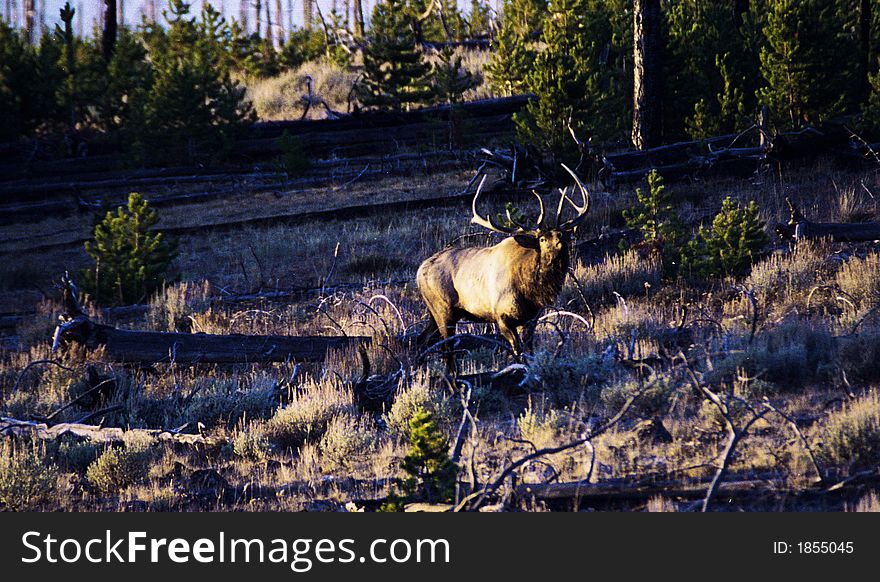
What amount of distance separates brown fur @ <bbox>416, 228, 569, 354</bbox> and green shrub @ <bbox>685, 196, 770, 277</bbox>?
3.93m

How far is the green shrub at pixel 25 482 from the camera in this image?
6.34 m

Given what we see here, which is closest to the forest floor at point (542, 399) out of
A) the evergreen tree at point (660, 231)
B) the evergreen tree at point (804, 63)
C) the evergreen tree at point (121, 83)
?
Result: the evergreen tree at point (660, 231)

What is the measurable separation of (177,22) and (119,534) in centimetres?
3369

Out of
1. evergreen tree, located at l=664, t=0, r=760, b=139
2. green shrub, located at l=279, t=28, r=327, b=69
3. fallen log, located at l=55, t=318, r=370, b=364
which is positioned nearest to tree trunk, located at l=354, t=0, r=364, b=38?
green shrub, located at l=279, t=28, r=327, b=69

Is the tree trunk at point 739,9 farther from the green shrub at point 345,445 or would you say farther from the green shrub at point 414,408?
the green shrub at point 345,445

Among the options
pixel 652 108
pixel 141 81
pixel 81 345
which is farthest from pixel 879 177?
pixel 141 81

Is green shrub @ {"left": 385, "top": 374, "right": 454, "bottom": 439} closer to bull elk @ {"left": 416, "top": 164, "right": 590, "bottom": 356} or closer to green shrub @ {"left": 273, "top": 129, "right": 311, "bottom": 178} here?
bull elk @ {"left": 416, "top": 164, "right": 590, "bottom": 356}

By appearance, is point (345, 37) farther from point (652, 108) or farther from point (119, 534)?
point (119, 534)

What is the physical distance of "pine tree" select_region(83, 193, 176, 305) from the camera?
1411 centimetres

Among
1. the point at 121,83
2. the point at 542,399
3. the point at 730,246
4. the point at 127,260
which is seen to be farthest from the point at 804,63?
the point at 121,83

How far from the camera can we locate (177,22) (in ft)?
116

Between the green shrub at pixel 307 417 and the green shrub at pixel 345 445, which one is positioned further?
the green shrub at pixel 307 417

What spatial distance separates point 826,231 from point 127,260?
10.3 metres

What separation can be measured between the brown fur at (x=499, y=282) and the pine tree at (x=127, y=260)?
6.59 metres
